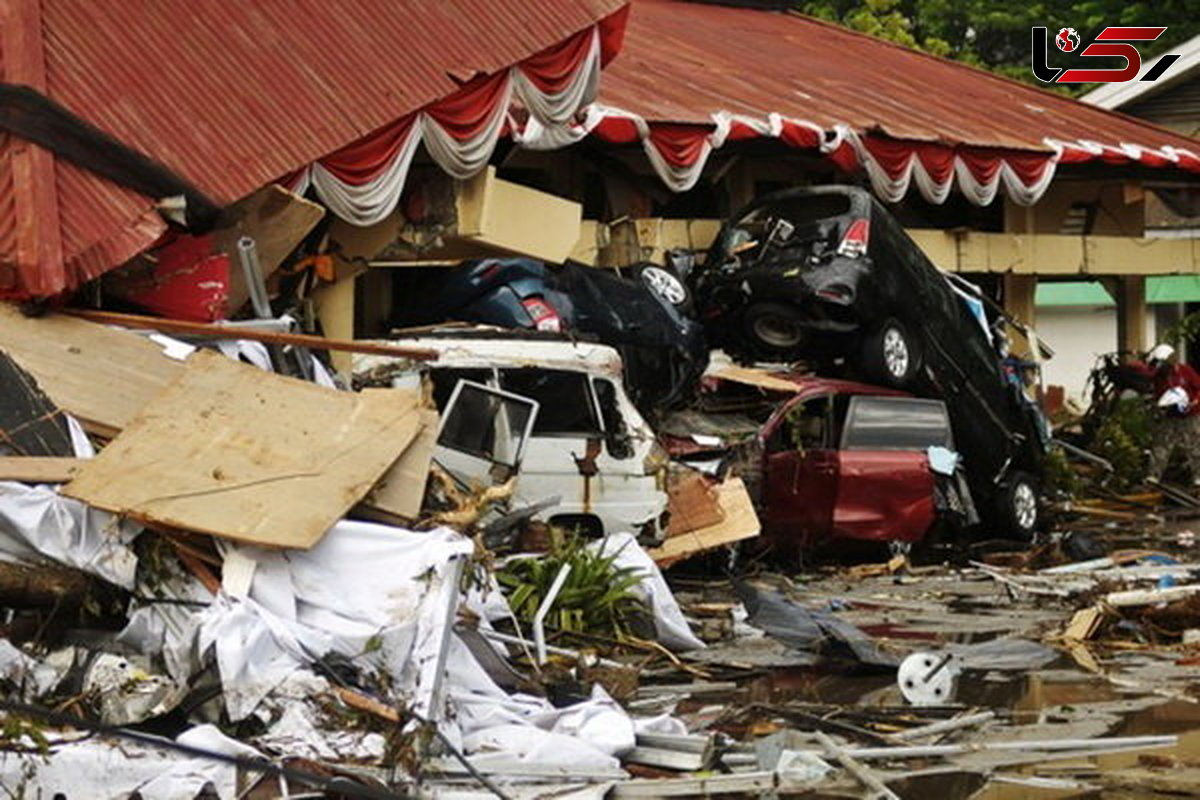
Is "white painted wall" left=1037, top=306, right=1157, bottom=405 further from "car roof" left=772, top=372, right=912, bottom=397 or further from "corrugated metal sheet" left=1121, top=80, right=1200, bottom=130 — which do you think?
"car roof" left=772, top=372, right=912, bottom=397

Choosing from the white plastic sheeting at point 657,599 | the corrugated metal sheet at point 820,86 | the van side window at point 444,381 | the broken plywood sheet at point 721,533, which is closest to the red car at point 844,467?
the broken plywood sheet at point 721,533

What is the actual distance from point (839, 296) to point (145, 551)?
37.3 ft

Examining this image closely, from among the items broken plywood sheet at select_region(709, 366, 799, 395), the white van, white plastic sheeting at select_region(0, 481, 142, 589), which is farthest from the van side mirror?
white plastic sheeting at select_region(0, 481, 142, 589)

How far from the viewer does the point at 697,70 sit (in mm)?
27859

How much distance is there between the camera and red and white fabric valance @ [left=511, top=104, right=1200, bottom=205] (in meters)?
22.7

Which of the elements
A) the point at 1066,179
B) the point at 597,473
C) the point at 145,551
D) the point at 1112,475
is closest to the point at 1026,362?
the point at 1112,475

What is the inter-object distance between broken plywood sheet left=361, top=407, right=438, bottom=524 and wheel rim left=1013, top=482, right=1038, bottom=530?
465 inches

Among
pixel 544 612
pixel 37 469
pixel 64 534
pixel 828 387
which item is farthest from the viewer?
pixel 828 387

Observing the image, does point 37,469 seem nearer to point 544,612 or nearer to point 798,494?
point 544,612

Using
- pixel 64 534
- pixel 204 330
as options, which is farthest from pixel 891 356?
pixel 64 534

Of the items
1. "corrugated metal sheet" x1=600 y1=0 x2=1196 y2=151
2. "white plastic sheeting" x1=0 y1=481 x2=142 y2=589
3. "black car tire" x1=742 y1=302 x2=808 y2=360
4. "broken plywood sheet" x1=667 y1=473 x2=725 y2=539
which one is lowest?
"broken plywood sheet" x1=667 y1=473 x2=725 y2=539

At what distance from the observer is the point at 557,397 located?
17016 millimetres

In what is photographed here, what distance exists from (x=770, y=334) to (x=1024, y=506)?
3288 millimetres

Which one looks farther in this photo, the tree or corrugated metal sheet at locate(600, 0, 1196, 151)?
the tree
